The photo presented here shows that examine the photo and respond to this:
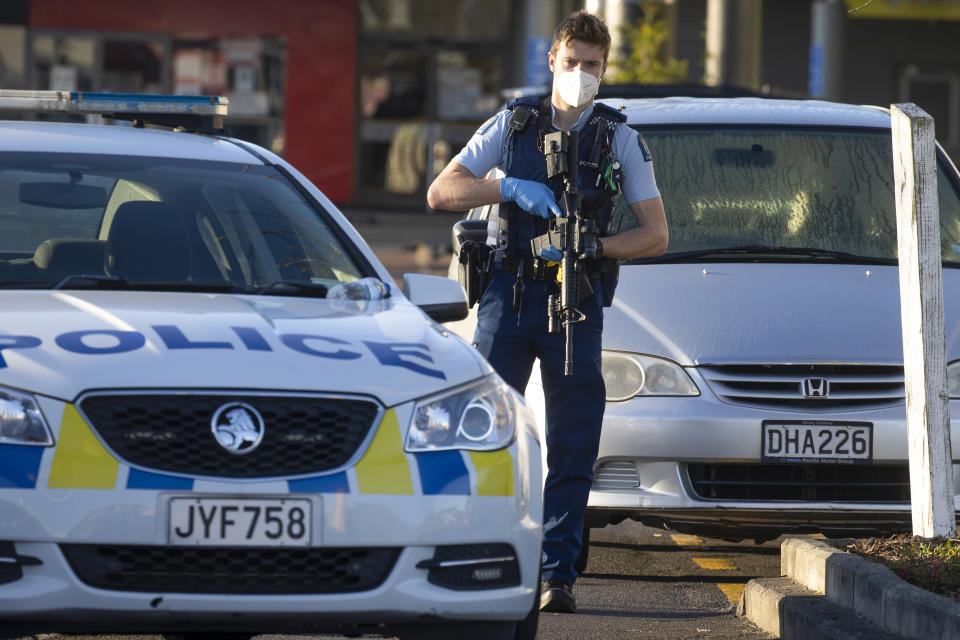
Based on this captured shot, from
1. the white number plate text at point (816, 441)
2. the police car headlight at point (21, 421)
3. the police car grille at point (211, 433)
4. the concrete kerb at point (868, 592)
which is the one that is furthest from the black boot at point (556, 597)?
the police car headlight at point (21, 421)

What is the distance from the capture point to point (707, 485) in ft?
19.8

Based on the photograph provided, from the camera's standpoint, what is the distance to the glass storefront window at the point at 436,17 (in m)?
25.4

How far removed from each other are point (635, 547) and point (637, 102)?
5.90 ft

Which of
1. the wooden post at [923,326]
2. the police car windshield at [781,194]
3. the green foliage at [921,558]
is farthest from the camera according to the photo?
the police car windshield at [781,194]

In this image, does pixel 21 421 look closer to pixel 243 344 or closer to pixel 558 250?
pixel 243 344

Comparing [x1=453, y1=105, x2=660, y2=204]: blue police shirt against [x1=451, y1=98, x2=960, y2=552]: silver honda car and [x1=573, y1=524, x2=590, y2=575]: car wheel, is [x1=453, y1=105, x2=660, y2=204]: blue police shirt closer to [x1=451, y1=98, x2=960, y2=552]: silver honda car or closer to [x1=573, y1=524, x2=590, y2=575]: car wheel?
[x1=451, y1=98, x2=960, y2=552]: silver honda car

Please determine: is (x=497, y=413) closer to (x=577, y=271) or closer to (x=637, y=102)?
(x=577, y=271)

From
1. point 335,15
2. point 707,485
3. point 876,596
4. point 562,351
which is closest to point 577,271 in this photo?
point 562,351

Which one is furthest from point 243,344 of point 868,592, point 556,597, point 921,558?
point 921,558

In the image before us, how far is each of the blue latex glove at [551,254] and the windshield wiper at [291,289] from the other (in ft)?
2.77

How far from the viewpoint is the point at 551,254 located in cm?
564

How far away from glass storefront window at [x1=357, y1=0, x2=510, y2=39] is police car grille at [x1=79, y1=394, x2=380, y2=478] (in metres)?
21.7

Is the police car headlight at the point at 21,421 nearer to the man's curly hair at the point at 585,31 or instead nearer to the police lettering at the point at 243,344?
the police lettering at the point at 243,344

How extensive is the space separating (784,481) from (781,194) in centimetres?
143
